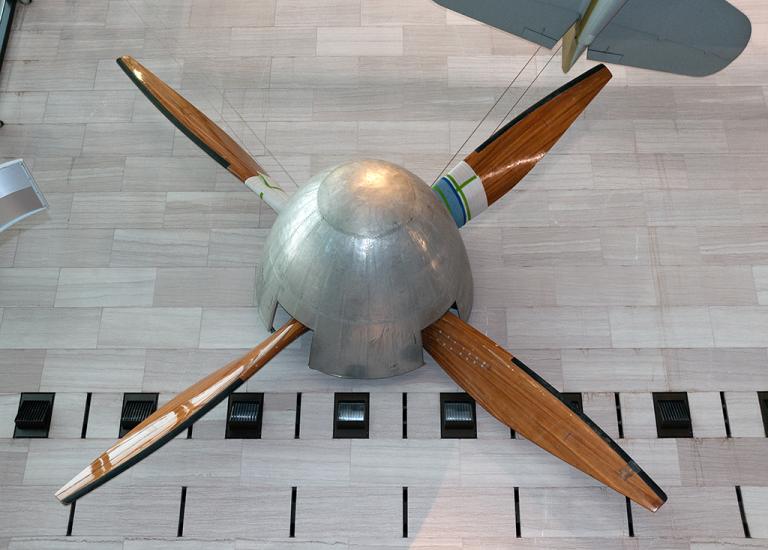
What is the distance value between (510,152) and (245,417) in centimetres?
298

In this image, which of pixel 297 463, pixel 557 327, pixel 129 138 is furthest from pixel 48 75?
pixel 557 327

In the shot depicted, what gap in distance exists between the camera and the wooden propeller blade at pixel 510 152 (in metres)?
5.88

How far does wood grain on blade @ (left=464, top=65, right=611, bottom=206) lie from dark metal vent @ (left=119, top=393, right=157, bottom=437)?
10.6 feet

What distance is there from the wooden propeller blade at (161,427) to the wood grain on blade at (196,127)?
64.5 inches

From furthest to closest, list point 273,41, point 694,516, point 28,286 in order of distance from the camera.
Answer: point 273,41 → point 28,286 → point 694,516

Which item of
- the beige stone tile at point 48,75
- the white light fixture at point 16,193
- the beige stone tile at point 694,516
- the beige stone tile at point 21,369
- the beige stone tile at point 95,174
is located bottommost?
the beige stone tile at point 21,369

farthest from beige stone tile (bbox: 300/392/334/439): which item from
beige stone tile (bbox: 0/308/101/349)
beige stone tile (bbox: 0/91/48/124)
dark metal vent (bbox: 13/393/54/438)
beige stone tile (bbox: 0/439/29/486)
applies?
beige stone tile (bbox: 0/91/48/124)

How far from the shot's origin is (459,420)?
6074 millimetres

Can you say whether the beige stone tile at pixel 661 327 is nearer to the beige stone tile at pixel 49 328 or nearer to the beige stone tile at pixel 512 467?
the beige stone tile at pixel 512 467

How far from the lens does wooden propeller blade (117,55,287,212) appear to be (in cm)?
605

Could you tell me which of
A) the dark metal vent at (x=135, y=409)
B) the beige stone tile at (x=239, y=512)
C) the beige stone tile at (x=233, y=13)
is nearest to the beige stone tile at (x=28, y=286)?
the dark metal vent at (x=135, y=409)

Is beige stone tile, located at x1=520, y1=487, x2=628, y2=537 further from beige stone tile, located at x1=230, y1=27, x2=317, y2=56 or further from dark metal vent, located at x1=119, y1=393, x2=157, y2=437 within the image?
beige stone tile, located at x1=230, y1=27, x2=317, y2=56

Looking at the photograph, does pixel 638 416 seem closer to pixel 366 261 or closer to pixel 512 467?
pixel 512 467

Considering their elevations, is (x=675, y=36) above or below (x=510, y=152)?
above
